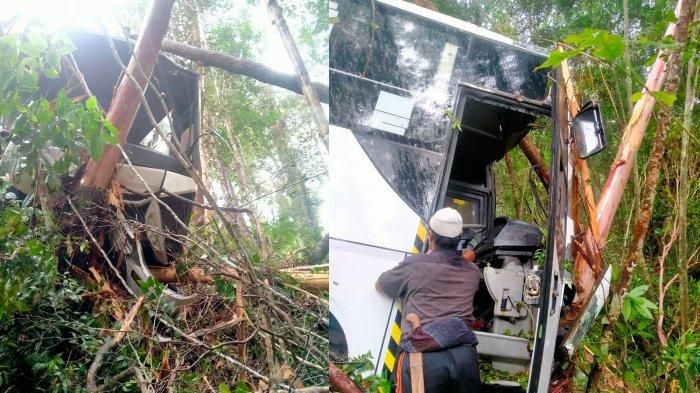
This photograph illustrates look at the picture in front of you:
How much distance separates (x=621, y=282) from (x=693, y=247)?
1.66 metres

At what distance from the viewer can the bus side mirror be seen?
58.0 inches

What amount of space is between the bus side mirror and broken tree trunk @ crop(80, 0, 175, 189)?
129cm

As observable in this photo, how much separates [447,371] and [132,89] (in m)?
1.29

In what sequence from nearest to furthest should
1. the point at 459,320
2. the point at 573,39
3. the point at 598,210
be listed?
1. the point at 573,39
2. the point at 459,320
3. the point at 598,210

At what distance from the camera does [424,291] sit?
128 centimetres

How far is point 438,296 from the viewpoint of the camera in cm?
130

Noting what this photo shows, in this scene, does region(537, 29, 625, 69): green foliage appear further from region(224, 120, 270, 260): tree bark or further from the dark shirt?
region(224, 120, 270, 260): tree bark

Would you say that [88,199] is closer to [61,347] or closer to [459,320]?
[61,347]

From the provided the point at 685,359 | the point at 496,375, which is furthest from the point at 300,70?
the point at 685,359

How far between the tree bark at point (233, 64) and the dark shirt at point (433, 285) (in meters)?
0.69

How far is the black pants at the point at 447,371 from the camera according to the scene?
1266 mm

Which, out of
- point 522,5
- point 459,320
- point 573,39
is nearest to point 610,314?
point 459,320

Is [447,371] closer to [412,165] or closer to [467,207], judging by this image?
[412,165]

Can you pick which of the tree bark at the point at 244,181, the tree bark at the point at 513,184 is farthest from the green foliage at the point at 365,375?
the tree bark at the point at 513,184
